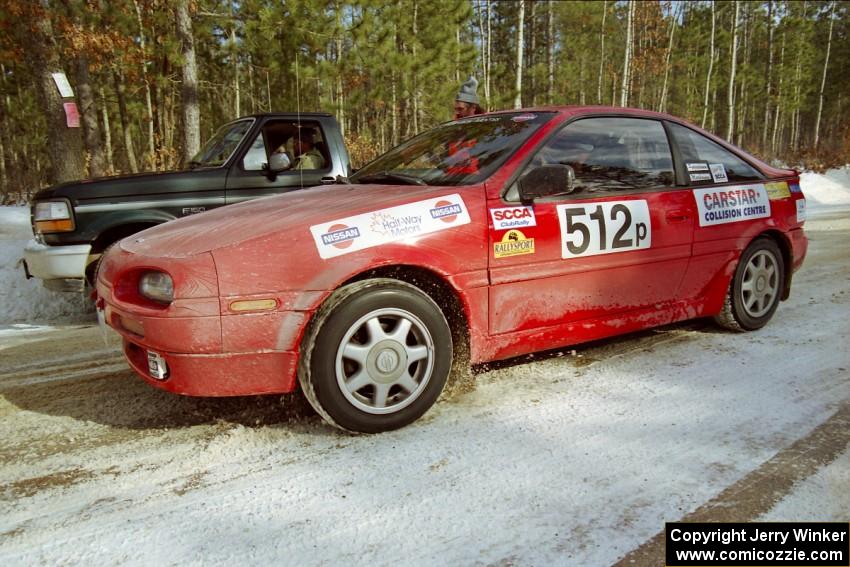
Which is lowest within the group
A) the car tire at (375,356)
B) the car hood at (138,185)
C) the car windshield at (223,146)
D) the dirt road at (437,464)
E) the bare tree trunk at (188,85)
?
the dirt road at (437,464)

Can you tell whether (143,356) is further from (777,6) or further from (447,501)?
(777,6)

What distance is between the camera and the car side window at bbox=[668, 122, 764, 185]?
13.3ft

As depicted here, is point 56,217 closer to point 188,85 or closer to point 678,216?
point 678,216

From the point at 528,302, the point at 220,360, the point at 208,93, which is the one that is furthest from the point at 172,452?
the point at 208,93

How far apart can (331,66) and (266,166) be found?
31.3ft

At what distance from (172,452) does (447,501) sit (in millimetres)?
1283

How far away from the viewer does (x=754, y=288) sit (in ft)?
14.3

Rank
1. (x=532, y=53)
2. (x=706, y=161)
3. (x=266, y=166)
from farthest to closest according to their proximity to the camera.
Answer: (x=532, y=53) < (x=266, y=166) < (x=706, y=161)

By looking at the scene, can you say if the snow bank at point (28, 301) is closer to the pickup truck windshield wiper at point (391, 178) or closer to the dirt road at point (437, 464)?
the dirt road at point (437, 464)

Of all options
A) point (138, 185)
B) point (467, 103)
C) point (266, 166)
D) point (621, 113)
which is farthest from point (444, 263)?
point (467, 103)

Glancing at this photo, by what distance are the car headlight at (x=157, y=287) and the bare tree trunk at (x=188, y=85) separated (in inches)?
323

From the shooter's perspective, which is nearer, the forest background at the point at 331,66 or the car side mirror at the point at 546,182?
the car side mirror at the point at 546,182

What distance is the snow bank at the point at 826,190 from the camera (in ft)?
48.1

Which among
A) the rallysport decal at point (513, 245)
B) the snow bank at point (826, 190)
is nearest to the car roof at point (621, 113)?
the rallysport decal at point (513, 245)
